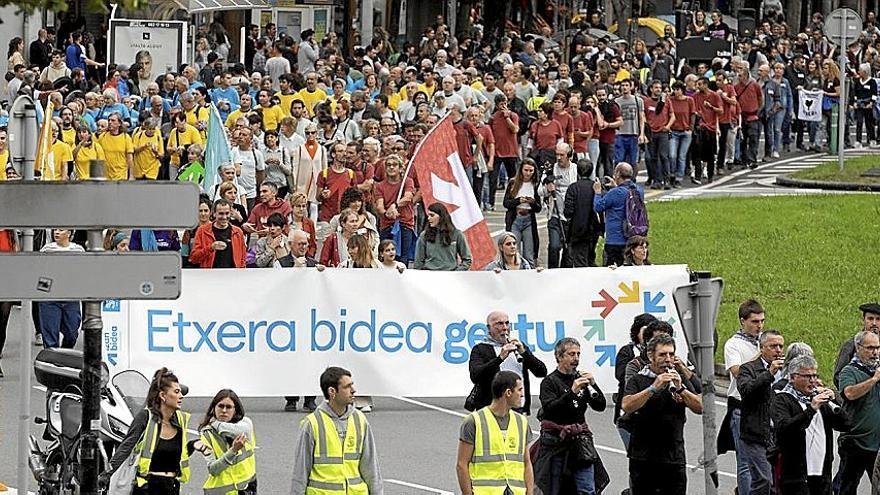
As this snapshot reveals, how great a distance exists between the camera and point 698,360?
12.0 m

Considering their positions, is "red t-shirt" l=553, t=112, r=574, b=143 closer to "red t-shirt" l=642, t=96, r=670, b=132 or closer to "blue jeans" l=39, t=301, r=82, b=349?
"red t-shirt" l=642, t=96, r=670, b=132

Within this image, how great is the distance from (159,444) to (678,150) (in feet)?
72.7

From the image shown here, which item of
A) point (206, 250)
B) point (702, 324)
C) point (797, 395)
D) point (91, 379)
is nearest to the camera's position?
point (91, 379)

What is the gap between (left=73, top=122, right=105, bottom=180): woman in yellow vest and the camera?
26.2m

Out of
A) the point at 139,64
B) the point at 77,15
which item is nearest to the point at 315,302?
the point at 139,64

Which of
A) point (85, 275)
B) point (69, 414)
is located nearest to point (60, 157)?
point (69, 414)

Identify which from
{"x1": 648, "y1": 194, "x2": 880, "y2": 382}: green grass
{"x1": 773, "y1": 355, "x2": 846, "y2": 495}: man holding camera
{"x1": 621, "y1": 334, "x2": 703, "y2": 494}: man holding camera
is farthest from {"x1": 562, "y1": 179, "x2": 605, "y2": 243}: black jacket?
{"x1": 621, "y1": 334, "x2": 703, "y2": 494}: man holding camera

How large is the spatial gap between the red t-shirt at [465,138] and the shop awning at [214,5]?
12863mm

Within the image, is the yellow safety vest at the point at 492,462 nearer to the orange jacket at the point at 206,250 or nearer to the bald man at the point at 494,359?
the bald man at the point at 494,359

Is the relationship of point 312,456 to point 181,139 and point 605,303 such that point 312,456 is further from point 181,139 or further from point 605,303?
point 181,139

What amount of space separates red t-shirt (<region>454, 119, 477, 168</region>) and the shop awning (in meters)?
12.9

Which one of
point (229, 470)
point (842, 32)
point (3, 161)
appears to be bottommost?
point (229, 470)

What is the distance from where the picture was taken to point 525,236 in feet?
77.0

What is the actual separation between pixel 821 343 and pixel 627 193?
303cm
